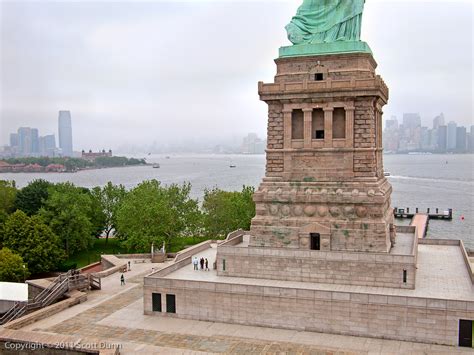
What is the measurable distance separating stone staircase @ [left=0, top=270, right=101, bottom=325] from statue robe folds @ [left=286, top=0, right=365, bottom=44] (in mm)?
20386

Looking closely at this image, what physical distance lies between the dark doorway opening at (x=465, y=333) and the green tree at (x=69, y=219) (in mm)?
35141

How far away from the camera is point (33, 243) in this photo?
41750 mm

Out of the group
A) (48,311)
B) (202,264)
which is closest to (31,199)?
(48,311)

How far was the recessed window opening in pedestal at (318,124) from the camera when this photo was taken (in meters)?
30.2

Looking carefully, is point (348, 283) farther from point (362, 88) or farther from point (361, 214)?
point (362, 88)

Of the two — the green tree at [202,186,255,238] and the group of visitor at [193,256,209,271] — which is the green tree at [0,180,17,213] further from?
the group of visitor at [193,256,209,271]

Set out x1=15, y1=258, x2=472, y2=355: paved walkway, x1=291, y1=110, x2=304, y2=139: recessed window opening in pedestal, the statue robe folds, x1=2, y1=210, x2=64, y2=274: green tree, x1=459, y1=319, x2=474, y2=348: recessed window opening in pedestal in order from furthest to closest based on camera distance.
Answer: x1=2, y1=210, x2=64, y2=274: green tree, x1=291, y1=110, x2=304, y2=139: recessed window opening in pedestal, the statue robe folds, x1=15, y1=258, x2=472, y2=355: paved walkway, x1=459, y1=319, x2=474, y2=348: recessed window opening in pedestal

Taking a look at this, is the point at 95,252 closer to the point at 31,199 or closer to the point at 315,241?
the point at 31,199

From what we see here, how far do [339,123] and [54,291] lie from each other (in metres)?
20.0

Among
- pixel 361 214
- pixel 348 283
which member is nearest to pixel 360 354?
pixel 348 283

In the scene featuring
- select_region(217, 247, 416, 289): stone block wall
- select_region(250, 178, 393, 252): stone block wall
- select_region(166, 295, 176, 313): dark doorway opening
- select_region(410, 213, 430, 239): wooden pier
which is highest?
select_region(250, 178, 393, 252): stone block wall

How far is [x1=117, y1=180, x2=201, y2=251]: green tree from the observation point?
4731cm

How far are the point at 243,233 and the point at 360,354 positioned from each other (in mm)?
16576

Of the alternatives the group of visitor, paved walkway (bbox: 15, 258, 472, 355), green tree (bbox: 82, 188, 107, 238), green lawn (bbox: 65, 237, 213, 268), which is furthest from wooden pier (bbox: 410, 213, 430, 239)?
paved walkway (bbox: 15, 258, 472, 355)
